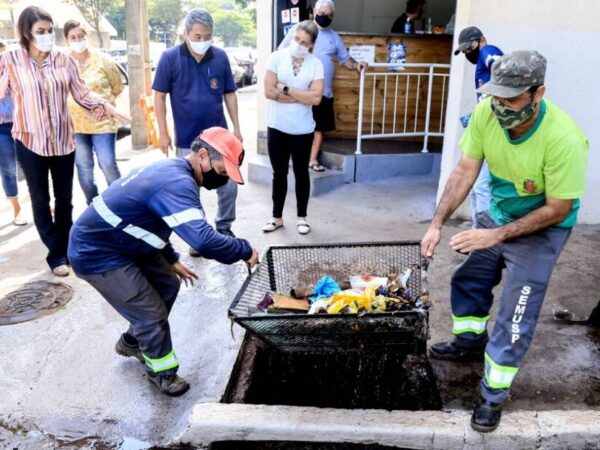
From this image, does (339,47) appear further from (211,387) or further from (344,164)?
(211,387)

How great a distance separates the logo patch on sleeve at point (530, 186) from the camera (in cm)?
285

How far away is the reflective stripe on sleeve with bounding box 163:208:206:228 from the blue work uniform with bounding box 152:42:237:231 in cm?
217

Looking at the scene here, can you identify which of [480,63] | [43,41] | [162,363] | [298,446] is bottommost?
[298,446]

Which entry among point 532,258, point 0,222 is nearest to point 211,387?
point 532,258

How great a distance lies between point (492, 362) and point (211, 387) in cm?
153

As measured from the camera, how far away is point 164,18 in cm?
7169

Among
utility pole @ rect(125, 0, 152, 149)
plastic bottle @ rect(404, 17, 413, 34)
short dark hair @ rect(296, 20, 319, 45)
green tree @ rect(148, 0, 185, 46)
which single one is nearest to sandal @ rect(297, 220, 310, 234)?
short dark hair @ rect(296, 20, 319, 45)

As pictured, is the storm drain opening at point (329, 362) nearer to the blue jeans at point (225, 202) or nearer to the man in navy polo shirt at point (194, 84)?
the blue jeans at point (225, 202)

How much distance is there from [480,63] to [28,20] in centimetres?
342

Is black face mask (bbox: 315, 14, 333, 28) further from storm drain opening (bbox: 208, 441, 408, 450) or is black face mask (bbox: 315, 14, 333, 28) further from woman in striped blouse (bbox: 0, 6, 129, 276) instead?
storm drain opening (bbox: 208, 441, 408, 450)

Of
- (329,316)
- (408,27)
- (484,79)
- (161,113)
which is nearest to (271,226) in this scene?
(161,113)

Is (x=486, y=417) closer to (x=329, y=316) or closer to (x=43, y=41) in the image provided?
(x=329, y=316)

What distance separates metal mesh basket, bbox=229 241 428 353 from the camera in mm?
2861

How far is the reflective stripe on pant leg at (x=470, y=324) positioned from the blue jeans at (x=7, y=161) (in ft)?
15.1
